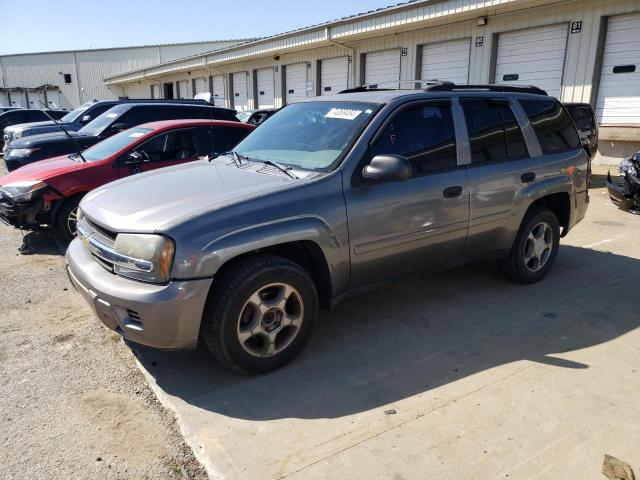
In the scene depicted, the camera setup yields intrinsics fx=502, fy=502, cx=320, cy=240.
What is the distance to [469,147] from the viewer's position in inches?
164

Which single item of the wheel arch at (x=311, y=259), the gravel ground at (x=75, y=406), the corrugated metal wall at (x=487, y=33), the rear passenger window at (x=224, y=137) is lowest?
the gravel ground at (x=75, y=406)

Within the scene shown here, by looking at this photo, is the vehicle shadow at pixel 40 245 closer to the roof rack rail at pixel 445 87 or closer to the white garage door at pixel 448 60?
the roof rack rail at pixel 445 87

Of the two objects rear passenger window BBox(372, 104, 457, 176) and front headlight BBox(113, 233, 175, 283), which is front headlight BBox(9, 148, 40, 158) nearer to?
front headlight BBox(113, 233, 175, 283)

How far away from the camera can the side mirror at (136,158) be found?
6465 millimetres

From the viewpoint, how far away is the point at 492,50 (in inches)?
529

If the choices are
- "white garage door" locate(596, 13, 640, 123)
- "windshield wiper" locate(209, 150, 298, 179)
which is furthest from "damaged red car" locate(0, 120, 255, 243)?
"white garage door" locate(596, 13, 640, 123)

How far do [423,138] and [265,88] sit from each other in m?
20.2

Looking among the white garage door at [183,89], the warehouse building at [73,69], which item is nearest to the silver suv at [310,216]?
the white garage door at [183,89]

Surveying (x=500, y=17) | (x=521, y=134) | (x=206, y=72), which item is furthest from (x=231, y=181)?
(x=206, y=72)

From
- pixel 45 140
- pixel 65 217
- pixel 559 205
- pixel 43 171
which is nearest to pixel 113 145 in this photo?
pixel 43 171

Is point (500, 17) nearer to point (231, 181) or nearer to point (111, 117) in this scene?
point (111, 117)

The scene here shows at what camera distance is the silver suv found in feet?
9.66

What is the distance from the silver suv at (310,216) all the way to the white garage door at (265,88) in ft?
61.4

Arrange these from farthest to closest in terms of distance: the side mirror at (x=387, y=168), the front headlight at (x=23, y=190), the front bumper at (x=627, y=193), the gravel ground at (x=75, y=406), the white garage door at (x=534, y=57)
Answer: the white garage door at (x=534, y=57) → the front bumper at (x=627, y=193) → the front headlight at (x=23, y=190) → the side mirror at (x=387, y=168) → the gravel ground at (x=75, y=406)
